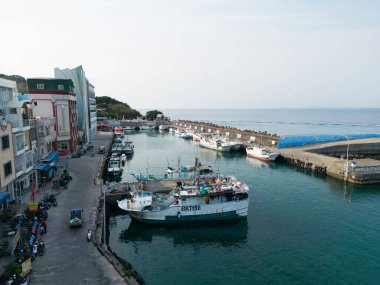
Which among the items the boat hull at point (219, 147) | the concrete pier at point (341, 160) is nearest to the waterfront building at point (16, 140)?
the concrete pier at point (341, 160)

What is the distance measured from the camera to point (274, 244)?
29.2 meters

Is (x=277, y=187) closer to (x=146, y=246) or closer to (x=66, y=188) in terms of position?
(x=146, y=246)

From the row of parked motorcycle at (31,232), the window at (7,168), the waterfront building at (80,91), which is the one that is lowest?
the row of parked motorcycle at (31,232)

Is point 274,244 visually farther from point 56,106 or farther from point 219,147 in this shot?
point 219,147

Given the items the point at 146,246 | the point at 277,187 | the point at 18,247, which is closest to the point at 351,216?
the point at 277,187

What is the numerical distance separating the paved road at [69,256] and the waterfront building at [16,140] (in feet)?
16.2

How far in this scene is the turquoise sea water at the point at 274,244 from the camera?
2450 cm

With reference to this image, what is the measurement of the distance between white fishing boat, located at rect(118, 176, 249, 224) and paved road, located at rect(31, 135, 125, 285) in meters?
5.12

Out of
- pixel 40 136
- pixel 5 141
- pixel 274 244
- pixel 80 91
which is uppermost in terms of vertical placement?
pixel 80 91

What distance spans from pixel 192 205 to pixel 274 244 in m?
9.81

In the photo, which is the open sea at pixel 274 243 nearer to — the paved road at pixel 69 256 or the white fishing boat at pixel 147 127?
the paved road at pixel 69 256

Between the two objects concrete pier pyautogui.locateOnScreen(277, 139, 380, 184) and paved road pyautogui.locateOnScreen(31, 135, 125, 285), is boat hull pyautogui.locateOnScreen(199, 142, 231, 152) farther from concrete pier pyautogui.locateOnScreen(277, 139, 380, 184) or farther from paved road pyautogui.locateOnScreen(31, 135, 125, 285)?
paved road pyautogui.locateOnScreen(31, 135, 125, 285)

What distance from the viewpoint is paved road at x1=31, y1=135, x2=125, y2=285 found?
20125mm

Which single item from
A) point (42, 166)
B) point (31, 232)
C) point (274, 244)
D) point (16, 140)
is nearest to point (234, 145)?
point (42, 166)
